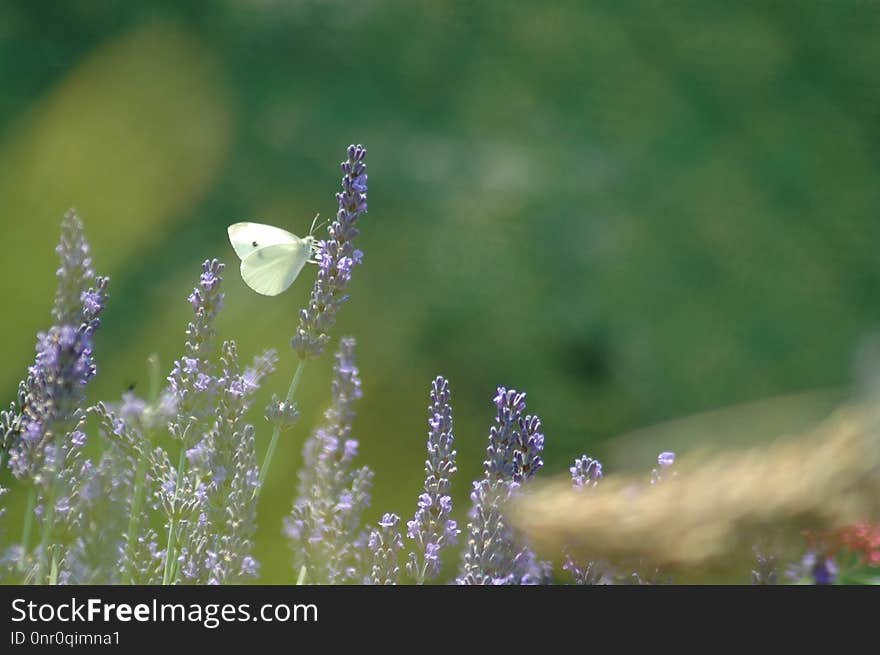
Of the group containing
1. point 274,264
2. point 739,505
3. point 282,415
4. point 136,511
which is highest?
point 274,264

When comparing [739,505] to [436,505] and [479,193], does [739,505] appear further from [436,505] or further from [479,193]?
[479,193]

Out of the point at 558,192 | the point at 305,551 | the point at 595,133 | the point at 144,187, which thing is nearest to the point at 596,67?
the point at 595,133

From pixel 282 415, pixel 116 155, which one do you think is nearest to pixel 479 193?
pixel 116 155

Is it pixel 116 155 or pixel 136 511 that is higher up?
pixel 116 155

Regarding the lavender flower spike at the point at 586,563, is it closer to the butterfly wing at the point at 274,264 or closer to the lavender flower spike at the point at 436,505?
the lavender flower spike at the point at 436,505

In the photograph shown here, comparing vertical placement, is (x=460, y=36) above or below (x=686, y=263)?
above

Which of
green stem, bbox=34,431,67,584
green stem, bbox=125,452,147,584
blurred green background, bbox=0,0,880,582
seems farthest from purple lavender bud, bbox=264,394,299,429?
blurred green background, bbox=0,0,880,582

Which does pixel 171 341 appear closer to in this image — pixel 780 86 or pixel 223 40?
pixel 223 40
